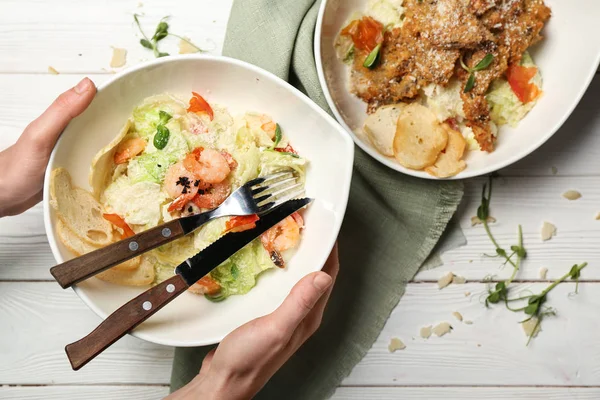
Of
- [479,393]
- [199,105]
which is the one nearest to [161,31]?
[199,105]

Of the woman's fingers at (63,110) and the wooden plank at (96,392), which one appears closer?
the woman's fingers at (63,110)

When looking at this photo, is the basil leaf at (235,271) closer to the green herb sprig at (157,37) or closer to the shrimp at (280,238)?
the shrimp at (280,238)

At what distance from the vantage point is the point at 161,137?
6.47 ft

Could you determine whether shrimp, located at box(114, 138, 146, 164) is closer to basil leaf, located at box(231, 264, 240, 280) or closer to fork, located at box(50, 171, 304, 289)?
fork, located at box(50, 171, 304, 289)

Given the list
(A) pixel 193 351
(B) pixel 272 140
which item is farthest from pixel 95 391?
(B) pixel 272 140

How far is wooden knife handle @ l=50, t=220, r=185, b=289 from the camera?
1694mm

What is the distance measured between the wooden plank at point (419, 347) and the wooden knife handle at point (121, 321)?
32.7 inches

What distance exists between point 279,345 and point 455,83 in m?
1.29

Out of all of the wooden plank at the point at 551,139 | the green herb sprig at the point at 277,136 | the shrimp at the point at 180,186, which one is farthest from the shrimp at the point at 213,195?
the wooden plank at the point at 551,139

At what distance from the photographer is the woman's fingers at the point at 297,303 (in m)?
1.74

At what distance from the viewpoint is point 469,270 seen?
2.56 meters

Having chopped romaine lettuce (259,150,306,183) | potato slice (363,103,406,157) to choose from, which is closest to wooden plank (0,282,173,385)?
chopped romaine lettuce (259,150,306,183)

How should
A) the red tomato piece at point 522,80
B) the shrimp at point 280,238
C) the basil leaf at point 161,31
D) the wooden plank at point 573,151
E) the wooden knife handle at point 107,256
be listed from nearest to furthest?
the wooden knife handle at point 107,256
the shrimp at point 280,238
the red tomato piece at point 522,80
the basil leaf at point 161,31
the wooden plank at point 573,151

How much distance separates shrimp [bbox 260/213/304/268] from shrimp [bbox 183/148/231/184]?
0.27 m
